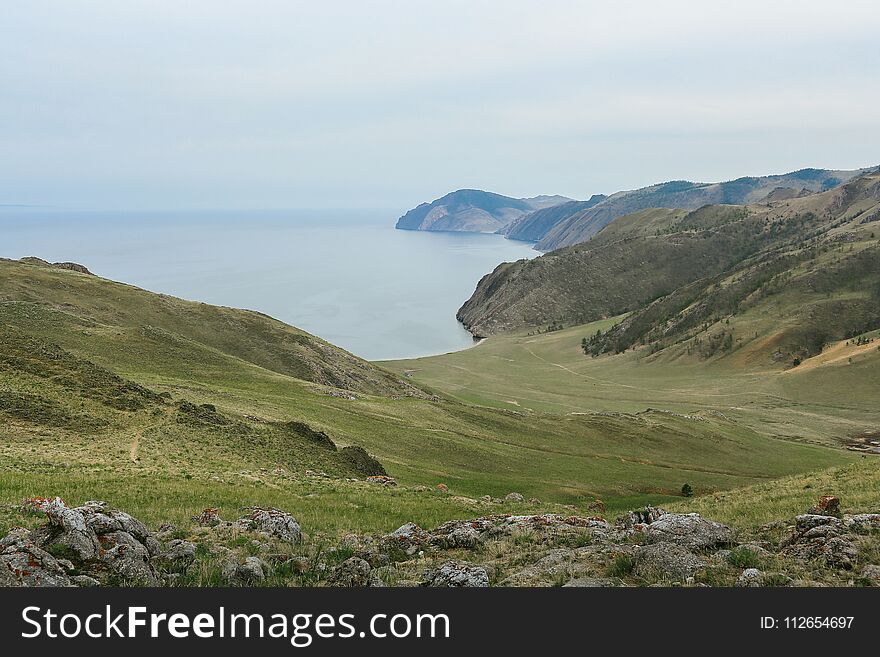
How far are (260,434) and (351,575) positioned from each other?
22377 mm

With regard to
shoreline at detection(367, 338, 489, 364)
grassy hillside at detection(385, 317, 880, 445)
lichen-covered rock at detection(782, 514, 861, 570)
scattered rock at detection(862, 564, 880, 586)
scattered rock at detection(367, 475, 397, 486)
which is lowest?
grassy hillside at detection(385, 317, 880, 445)

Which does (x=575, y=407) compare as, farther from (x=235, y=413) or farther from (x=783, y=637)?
(x=783, y=637)

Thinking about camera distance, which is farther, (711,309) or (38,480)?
(711,309)

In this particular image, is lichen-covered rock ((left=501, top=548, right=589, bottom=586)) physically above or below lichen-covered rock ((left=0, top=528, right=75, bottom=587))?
below

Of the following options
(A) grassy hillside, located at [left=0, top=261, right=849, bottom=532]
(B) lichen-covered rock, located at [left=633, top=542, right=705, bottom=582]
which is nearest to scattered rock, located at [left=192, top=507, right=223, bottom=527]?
(A) grassy hillside, located at [left=0, top=261, right=849, bottom=532]

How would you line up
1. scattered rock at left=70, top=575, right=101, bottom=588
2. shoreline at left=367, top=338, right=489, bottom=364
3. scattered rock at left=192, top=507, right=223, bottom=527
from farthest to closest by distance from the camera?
1. shoreline at left=367, top=338, right=489, bottom=364
2. scattered rock at left=192, top=507, right=223, bottom=527
3. scattered rock at left=70, top=575, right=101, bottom=588

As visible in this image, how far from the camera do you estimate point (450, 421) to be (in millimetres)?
53375

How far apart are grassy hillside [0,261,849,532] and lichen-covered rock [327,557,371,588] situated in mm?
5988

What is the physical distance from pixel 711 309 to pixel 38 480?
16208 cm

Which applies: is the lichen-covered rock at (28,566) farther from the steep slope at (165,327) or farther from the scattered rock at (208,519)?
the steep slope at (165,327)

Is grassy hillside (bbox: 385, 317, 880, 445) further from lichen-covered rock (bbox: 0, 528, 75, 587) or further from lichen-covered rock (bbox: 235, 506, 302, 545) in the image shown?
lichen-covered rock (bbox: 0, 528, 75, 587)

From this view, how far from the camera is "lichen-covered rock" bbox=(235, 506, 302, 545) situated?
52.6 ft

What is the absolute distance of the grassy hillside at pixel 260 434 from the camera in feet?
75.0

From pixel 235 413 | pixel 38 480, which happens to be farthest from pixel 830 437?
pixel 38 480
